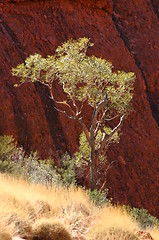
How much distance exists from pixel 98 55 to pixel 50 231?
656 inches

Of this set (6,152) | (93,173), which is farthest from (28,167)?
(93,173)

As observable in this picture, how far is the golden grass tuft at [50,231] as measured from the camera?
5.20m

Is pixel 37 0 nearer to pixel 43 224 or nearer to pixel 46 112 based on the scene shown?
pixel 46 112

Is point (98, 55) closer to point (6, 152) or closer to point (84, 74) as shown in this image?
point (6, 152)

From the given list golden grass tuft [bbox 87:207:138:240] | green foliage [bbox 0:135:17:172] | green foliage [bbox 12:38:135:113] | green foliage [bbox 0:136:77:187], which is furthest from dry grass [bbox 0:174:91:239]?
green foliage [bbox 12:38:135:113]

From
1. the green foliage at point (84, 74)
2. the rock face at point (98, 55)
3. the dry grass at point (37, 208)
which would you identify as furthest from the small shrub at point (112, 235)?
the rock face at point (98, 55)

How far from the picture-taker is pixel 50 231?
17.2ft

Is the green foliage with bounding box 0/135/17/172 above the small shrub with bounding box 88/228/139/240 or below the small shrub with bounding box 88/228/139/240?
above

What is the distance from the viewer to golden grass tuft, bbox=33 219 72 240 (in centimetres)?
520

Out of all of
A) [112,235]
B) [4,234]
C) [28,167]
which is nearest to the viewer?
[4,234]

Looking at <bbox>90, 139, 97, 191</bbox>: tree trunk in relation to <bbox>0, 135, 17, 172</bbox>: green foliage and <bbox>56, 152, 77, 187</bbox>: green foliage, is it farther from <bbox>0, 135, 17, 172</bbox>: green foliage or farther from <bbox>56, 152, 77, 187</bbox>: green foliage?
<bbox>56, 152, 77, 187</bbox>: green foliage

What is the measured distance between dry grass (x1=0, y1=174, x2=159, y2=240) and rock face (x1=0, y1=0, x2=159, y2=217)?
27.8 ft

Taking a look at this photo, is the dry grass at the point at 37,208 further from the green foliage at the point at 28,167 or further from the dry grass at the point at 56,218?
the green foliage at the point at 28,167

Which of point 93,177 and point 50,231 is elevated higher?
point 93,177
